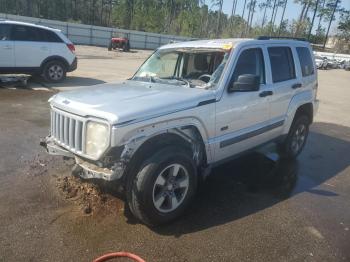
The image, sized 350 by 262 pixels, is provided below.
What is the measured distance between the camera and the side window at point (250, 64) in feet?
15.8

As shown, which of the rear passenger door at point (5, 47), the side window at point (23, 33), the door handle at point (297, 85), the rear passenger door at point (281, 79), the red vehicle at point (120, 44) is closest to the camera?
the rear passenger door at point (281, 79)

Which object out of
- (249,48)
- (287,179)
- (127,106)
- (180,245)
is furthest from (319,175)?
(127,106)

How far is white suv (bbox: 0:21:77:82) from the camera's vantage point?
39.1 feet

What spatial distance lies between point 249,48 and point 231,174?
1.86 metres

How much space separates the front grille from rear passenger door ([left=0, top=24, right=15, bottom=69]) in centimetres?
873

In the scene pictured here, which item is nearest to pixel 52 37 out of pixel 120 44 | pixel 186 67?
pixel 186 67

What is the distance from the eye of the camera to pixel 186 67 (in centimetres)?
521

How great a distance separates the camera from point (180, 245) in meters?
3.74

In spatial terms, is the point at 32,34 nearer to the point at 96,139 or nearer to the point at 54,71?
the point at 54,71

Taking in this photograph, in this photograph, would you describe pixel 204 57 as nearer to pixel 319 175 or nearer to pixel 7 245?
pixel 319 175

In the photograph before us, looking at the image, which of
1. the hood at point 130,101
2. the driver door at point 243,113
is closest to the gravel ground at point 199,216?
the driver door at point 243,113

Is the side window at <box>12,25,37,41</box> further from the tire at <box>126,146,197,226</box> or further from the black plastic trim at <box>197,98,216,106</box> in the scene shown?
the tire at <box>126,146,197,226</box>

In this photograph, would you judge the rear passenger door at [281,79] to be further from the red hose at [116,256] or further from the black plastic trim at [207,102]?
the red hose at [116,256]

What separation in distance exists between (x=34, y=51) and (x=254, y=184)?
9.57 meters
